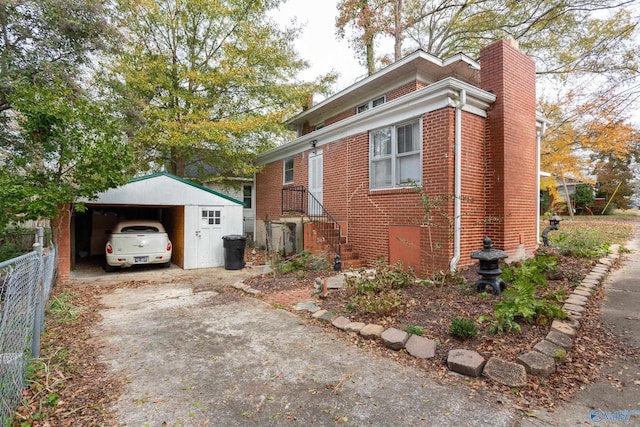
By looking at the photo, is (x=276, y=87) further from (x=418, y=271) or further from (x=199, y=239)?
(x=418, y=271)

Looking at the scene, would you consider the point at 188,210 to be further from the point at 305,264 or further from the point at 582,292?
the point at 582,292

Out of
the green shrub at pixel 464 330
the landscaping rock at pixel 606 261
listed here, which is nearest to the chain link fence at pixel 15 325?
the green shrub at pixel 464 330

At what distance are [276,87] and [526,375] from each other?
12.5 m

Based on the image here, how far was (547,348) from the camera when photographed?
3.31 meters

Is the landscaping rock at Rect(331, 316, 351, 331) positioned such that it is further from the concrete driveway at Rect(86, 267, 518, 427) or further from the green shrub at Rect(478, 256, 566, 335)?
the green shrub at Rect(478, 256, 566, 335)

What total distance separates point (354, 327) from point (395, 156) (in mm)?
4803

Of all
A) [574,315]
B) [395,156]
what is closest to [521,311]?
[574,315]

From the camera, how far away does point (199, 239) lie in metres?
9.80

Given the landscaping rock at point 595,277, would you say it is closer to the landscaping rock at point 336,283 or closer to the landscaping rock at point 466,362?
the landscaping rock at point 466,362

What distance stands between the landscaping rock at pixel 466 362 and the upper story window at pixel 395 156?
4.21 m

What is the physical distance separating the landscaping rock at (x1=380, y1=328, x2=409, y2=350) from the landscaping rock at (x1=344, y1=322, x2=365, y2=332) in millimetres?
392

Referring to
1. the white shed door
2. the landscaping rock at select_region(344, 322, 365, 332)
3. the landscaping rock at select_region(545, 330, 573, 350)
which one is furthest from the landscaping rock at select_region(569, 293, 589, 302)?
the white shed door

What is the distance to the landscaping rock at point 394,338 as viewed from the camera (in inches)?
146

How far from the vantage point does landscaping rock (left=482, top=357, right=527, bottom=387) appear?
2.88 m
